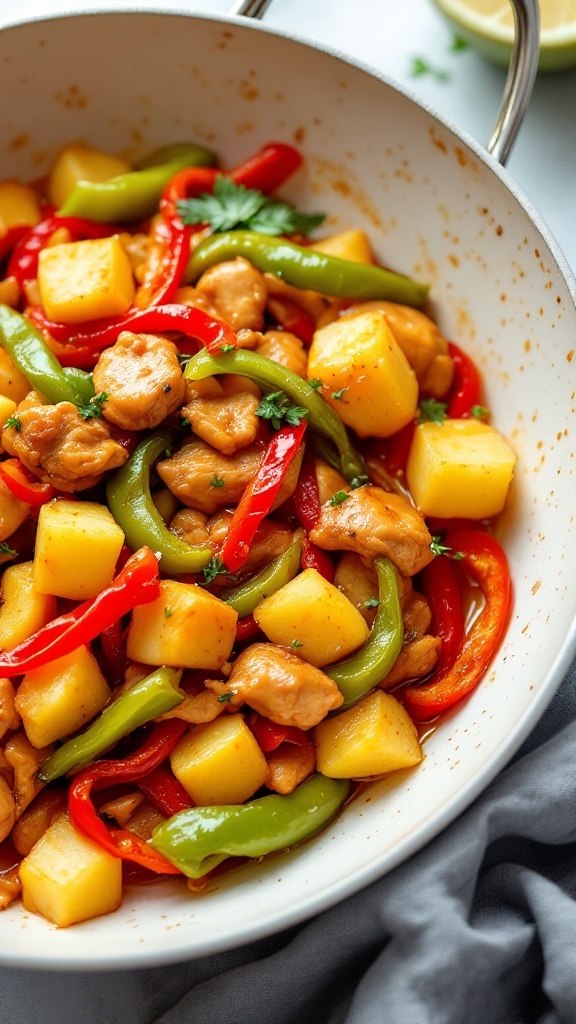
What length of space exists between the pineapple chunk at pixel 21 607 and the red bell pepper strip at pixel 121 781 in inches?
18.1

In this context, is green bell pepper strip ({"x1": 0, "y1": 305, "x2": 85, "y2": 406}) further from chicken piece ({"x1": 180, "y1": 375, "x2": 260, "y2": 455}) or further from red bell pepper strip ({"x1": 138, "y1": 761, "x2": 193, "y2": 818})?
red bell pepper strip ({"x1": 138, "y1": 761, "x2": 193, "y2": 818})

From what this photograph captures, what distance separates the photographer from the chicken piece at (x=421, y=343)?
3.50 meters

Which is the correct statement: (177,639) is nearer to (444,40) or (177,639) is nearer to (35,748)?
(35,748)

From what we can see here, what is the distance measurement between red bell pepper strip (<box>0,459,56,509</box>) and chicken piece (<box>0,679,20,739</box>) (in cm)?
57

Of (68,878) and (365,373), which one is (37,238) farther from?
(68,878)

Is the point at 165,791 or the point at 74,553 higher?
the point at 74,553

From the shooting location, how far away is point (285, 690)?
2916mm

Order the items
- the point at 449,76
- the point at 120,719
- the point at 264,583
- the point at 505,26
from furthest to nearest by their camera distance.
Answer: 1. the point at 449,76
2. the point at 505,26
3. the point at 264,583
4. the point at 120,719

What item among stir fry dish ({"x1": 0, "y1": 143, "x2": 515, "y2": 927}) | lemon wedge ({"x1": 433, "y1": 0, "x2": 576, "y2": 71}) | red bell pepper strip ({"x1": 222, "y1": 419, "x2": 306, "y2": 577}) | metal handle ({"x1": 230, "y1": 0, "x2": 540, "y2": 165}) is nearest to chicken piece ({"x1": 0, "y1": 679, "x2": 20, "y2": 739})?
stir fry dish ({"x1": 0, "y1": 143, "x2": 515, "y2": 927})

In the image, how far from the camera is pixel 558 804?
302 centimetres

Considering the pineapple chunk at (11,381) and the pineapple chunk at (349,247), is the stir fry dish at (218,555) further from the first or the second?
the pineapple chunk at (349,247)

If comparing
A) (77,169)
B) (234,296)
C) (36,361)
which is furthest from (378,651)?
(77,169)

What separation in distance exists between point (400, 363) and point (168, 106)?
145cm

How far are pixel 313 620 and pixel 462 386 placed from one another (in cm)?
112
